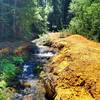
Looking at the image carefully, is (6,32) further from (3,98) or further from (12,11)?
(3,98)

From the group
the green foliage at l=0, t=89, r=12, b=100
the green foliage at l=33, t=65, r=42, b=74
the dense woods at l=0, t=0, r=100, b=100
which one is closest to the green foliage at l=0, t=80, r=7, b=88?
the dense woods at l=0, t=0, r=100, b=100

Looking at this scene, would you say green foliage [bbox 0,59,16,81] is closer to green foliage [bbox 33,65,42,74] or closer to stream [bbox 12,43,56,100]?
stream [bbox 12,43,56,100]

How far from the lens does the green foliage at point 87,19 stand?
25.2 m

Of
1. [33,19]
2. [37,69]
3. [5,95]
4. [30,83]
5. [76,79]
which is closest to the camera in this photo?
[76,79]

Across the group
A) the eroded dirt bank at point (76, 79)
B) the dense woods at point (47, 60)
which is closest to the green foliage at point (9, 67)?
the dense woods at point (47, 60)

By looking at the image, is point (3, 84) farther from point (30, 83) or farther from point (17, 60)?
point (17, 60)

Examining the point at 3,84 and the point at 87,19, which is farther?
the point at 87,19

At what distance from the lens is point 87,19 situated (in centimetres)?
2783

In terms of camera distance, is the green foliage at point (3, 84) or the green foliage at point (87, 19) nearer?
the green foliage at point (3, 84)

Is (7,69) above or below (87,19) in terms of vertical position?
below

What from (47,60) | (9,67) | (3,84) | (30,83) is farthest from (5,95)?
(47,60)

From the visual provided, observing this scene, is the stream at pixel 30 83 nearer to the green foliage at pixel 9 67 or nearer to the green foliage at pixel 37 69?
the green foliage at pixel 37 69

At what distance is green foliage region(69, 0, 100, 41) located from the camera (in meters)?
25.2

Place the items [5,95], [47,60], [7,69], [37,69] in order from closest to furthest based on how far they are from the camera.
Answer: [5,95], [7,69], [37,69], [47,60]
